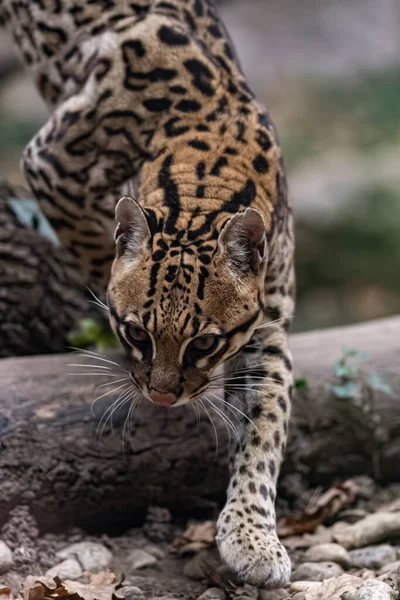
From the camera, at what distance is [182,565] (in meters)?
5.43

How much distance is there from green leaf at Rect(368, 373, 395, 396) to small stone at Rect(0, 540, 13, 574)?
114 inches

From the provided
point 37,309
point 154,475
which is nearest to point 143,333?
point 154,475

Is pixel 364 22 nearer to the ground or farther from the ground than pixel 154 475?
farther from the ground

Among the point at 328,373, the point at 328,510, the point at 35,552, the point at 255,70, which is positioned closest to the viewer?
the point at 35,552

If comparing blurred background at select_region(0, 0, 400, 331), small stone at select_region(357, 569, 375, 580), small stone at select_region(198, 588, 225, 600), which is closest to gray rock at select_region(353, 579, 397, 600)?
small stone at select_region(357, 569, 375, 580)

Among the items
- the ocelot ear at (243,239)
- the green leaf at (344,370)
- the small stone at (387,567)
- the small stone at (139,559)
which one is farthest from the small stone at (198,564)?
the ocelot ear at (243,239)

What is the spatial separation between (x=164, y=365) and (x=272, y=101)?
1348cm

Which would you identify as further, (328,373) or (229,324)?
(328,373)

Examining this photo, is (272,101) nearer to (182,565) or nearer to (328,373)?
(328,373)

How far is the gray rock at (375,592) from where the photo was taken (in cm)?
418

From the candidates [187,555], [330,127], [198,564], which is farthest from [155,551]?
[330,127]

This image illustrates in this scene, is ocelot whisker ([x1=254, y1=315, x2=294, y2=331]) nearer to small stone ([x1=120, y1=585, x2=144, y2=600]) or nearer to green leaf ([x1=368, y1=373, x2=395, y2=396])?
green leaf ([x1=368, y1=373, x2=395, y2=396])

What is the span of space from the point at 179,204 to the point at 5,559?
2102mm

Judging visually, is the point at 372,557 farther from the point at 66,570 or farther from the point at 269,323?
the point at 66,570
